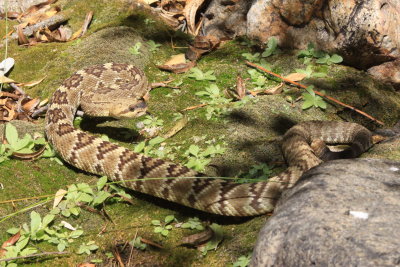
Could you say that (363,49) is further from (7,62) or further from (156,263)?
(7,62)

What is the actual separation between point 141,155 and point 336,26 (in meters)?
3.25

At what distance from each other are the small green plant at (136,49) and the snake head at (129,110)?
55.8 inches

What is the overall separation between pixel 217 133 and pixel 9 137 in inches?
92.4

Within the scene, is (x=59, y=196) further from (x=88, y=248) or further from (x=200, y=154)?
(x=200, y=154)

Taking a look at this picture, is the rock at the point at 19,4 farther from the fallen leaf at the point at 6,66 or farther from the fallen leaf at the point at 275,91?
the fallen leaf at the point at 275,91

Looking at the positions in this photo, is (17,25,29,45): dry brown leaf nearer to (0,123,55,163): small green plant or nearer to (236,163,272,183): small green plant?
(0,123,55,163): small green plant

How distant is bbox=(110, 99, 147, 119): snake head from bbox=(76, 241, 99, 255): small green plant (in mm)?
Answer: 2060

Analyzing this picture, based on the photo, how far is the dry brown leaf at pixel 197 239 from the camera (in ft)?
14.7

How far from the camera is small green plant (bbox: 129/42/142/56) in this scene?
7.45 meters

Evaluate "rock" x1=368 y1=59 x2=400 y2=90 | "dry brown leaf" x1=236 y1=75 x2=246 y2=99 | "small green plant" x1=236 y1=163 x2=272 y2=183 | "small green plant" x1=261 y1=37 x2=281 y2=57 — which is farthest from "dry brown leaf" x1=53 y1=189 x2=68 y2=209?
"rock" x1=368 y1=59 x2=400 y2=90

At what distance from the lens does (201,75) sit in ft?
22.2

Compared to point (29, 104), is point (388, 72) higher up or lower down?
higher up

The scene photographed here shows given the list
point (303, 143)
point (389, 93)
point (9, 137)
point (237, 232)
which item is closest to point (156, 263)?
point (237, 232)

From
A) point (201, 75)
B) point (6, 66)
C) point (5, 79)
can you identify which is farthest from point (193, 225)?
point (6, 66)
